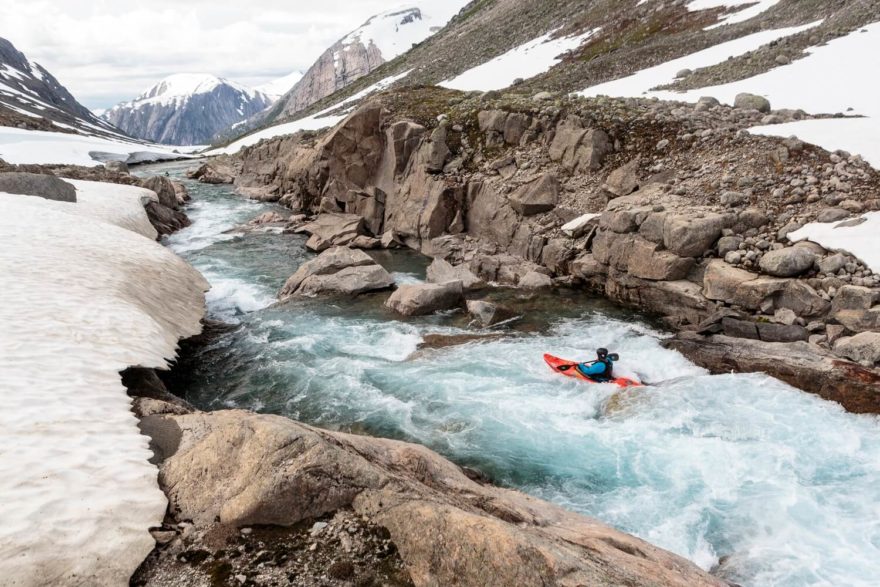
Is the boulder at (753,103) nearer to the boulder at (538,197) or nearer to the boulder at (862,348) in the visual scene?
the boulder at (538,197)

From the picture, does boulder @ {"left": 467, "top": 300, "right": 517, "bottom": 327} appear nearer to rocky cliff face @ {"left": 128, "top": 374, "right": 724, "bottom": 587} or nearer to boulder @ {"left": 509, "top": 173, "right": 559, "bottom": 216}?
boulder @ {"left": 509, "top": 173, "right": 559, "bottom": 216}

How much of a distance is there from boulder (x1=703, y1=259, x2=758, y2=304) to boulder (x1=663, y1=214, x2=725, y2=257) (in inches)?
36.9

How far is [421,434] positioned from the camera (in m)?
14.0

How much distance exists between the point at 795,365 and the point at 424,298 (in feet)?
44.2

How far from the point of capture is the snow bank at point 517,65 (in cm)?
7109

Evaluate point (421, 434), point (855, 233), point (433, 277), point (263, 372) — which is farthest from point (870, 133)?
point (263, 372)

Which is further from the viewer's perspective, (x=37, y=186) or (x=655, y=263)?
(x=37, y=186)

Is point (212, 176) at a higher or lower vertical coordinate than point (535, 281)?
higher

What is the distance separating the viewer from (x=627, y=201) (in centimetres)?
2456

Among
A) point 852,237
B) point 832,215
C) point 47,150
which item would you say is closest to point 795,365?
point 852,237

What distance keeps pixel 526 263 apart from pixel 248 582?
22992 millimetres

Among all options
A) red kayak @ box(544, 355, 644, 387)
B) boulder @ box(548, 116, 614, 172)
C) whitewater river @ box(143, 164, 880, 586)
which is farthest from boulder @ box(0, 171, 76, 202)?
red kayak @ box(544, 355, 644, 387)

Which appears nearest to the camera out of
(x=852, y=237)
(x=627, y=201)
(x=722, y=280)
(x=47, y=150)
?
(x=852, y=237)

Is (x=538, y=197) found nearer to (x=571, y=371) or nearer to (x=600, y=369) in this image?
(x=571, y=371)
